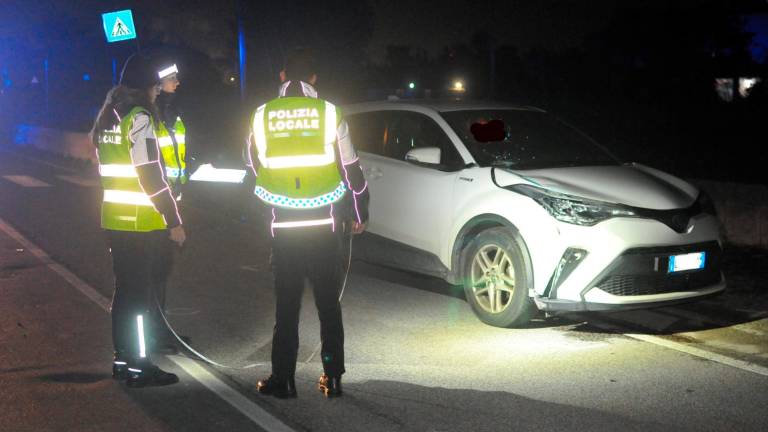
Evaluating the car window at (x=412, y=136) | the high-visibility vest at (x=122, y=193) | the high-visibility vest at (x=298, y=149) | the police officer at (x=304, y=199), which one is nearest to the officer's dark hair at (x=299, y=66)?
the police officer at (x=304, y=199)

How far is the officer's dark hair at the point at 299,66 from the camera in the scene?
516cm

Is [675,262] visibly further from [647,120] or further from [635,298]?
[647,120]

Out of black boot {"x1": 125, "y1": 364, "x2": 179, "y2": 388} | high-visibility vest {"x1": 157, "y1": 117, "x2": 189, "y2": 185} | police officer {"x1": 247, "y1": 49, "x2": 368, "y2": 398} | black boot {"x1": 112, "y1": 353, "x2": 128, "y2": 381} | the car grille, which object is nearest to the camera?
police officer {"x1": 247, "y1": 49, "x2": 368, "y2": 398}

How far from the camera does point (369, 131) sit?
8.76m

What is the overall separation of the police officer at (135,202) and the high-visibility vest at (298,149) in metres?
0.70

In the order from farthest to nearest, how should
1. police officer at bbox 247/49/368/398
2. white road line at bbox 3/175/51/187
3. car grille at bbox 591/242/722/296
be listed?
white road line at bbox 3/175/51/187, car grille at bbox 591/242/722/296, police officer at bbox 247/49/368/398

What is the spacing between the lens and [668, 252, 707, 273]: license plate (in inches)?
260

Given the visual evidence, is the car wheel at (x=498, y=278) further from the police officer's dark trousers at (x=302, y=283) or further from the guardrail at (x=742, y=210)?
the guardrail at (x=742, y=210)

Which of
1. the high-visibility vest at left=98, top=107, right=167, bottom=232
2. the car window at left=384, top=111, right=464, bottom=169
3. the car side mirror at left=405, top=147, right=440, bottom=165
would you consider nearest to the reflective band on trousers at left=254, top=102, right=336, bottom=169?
the high-visibility vest at left=98, top=107, right=167, bottom=232

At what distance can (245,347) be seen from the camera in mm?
6641

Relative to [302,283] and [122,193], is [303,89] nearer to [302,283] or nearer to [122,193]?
[302,283]

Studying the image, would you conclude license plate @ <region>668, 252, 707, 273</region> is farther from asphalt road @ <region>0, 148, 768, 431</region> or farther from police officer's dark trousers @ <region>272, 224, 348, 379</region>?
police officer's dark trousers @ <region>272, 224, 348, 379</region>

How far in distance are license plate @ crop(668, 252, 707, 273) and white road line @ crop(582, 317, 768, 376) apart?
1.74ft

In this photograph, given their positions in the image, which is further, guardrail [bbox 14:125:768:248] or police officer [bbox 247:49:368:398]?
guardrail [bbox 14:125:768:248]
